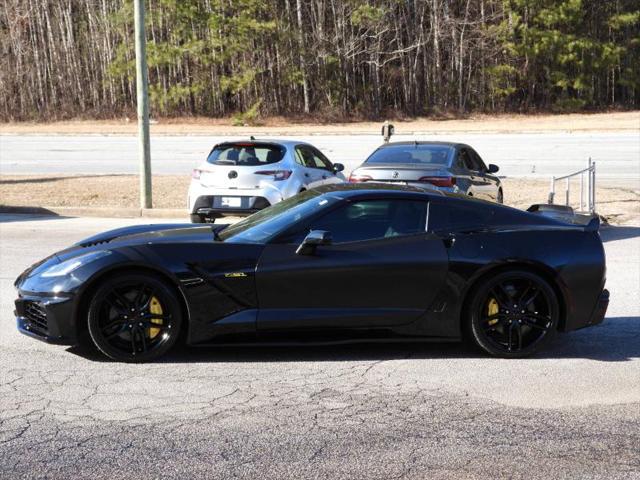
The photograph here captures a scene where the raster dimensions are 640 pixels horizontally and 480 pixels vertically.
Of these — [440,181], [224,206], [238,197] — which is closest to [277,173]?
[238,197]

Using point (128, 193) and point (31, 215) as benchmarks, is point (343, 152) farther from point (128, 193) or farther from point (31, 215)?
point (31, 215)

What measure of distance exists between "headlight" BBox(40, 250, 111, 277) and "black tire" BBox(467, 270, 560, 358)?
2.73 metres

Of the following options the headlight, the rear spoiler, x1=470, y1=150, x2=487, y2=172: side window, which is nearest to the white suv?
x1=470, y1=150, x2=487, y2=172: side window

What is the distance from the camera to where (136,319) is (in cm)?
679

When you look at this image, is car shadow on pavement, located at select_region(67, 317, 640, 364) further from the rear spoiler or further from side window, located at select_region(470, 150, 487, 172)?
side window, located at select_region(470, 150, 487, 172)

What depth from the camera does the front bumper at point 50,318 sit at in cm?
672

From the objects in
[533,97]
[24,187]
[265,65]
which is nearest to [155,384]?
[24,187]

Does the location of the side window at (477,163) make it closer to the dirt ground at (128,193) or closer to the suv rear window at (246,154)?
the dirt ground at (128,193)

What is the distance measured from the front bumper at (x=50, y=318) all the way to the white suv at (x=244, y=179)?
7.42 meters

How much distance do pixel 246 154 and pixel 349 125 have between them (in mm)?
34810

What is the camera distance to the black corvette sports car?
267 inches

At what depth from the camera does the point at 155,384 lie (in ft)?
20.7

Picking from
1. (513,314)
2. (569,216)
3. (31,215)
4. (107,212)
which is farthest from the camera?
(31,215)

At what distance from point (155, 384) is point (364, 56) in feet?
162
